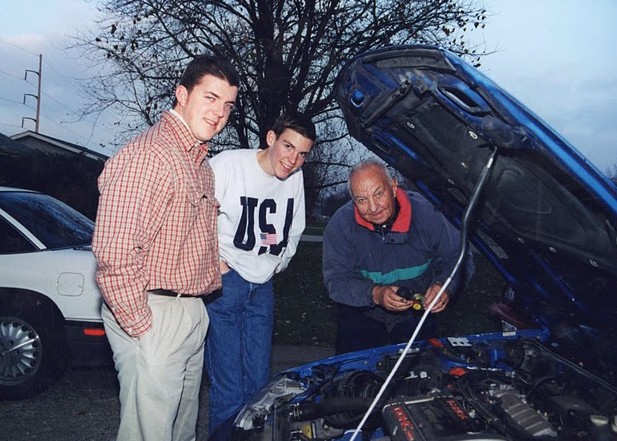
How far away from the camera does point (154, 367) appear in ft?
8.71

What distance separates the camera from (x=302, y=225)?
4082 mm

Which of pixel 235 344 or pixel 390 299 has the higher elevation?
pixel 390 299

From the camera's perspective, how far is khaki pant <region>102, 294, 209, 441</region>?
2.65 meters

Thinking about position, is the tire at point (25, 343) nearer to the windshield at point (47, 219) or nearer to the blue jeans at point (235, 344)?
the windshield at point (47, 219)

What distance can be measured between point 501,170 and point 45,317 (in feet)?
13.8

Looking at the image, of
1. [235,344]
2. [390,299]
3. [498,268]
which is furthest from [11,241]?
[498,268]

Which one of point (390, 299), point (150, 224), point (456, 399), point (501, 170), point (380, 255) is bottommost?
point (456, 399)

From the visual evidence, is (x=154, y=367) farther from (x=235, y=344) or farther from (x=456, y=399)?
(x=456, y=399)

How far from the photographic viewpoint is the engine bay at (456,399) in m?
2.19

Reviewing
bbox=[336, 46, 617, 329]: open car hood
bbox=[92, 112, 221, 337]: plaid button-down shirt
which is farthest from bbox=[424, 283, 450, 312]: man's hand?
bbox=[92, 112, 221, 337]: plaid button-down shirt

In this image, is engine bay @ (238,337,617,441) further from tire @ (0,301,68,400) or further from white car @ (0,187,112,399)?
tire @ (0,301,68,400)

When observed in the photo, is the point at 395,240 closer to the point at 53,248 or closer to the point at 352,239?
the point at 352,239

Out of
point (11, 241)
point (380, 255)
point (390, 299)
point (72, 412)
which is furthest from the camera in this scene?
point (11, 241)

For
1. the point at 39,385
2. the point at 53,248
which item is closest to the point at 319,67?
the point at 53,248
